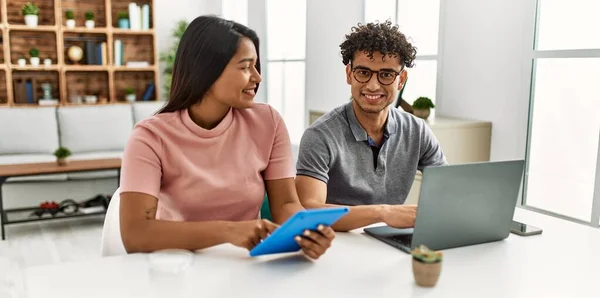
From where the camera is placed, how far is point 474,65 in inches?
126

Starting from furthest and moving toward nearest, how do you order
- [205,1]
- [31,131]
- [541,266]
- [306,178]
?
[205,1]
[31,131]
[306,178]
[541,266]

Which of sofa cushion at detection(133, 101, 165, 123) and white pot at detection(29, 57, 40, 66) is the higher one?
white pot at detection(29, 57, 40, 66)

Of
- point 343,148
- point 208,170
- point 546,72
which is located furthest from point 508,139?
point 208,170

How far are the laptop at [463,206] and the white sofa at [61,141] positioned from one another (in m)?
3.70

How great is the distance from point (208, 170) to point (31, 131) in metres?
3.93

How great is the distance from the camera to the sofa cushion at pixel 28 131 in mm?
4719

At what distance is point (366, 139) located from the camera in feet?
5.93

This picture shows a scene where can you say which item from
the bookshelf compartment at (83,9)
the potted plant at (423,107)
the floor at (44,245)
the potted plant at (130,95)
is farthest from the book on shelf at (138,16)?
the potted plant at (423,107)

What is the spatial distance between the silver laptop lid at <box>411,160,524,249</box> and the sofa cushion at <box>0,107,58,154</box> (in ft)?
14.4

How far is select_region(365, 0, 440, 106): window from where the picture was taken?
11.8 feet

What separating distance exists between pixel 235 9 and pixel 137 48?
48.4 inches

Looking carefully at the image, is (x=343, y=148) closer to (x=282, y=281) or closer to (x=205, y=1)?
(x=282, y=281)

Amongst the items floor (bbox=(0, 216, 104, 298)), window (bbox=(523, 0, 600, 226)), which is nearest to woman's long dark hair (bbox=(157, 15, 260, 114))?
floor (bbox=(0, 216, 104, 298))

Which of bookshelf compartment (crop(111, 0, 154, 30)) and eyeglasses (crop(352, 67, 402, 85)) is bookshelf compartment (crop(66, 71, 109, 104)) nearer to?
bookshelf compartment (crop(111, 0, 154, 30))
